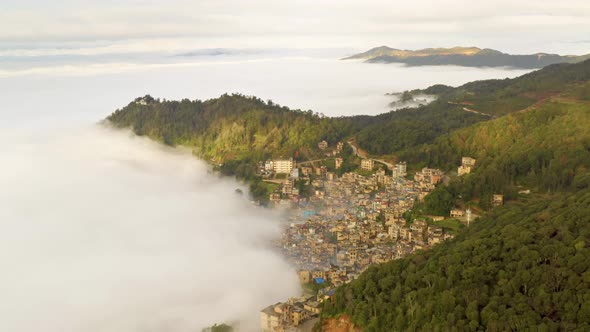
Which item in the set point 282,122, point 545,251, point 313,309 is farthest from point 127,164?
point 545,251

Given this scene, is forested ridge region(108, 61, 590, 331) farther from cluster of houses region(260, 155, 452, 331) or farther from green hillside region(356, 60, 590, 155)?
cluster of houses region(260, 155, 452, 331)

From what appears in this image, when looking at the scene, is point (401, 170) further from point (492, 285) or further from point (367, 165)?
point (492, 285)

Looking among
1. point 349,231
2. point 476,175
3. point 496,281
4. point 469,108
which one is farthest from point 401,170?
point 496,281

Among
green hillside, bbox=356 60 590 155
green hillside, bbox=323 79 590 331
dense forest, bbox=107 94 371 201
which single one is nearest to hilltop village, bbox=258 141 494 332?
green hillside, bbox=323 79 590 331

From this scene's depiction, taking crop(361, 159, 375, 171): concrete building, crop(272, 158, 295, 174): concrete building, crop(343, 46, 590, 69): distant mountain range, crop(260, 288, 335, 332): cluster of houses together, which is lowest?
crop(260, 288, 335, 332): cluster of houses

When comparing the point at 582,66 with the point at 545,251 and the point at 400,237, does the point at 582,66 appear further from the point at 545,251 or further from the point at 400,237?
the point at 545,251
